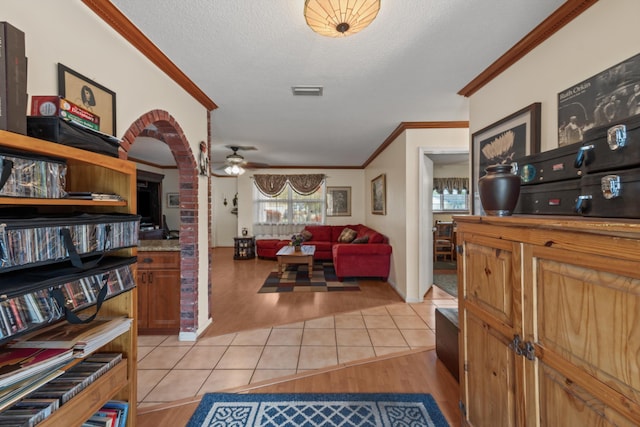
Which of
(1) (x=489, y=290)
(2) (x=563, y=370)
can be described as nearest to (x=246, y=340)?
(1) (x=489, y=290)

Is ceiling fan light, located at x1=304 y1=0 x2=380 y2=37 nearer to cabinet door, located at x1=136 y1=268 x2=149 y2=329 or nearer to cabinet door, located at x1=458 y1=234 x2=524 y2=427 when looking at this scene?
cabinet door, located at x1=458 y1=234 x2=524 y2=427

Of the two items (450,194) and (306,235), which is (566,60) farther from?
(450,194)

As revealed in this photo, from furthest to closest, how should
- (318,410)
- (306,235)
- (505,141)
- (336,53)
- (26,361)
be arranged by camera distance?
1. (306,235)
2. (505,141)
3. (336,53)
4. (318,410)
5. (26,361)

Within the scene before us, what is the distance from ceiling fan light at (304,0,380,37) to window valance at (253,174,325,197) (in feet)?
18.6

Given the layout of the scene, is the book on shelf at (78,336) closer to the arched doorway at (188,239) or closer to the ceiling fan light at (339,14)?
the arched doorway at (188,239)

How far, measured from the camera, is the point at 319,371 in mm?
2135

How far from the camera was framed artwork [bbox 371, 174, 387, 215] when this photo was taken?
492cm

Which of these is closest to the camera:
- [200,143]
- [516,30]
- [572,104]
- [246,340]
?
[572,104]

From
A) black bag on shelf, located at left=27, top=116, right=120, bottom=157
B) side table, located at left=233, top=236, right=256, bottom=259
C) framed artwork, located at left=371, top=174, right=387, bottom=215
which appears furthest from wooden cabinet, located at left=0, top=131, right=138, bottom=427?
side table, located at left=233, top=236, right=256, bottom=259

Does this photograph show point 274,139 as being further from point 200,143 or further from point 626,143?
point 626,143

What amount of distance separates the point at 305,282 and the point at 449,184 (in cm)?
486

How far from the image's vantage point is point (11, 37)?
789 millimetres

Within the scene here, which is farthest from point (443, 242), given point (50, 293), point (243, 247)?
point (50, 293)

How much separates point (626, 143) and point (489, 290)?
2.30 ft
